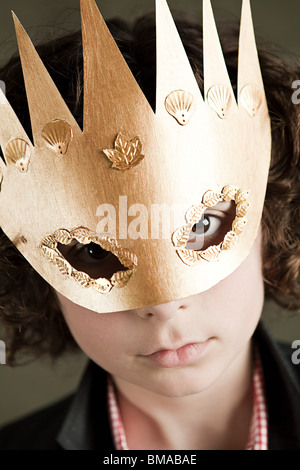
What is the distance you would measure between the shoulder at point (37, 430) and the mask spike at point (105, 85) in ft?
1.77

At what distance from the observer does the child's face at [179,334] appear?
0.77m

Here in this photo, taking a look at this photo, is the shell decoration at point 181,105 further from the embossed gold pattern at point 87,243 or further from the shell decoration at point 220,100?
the embossed gold pattern at point 87,243

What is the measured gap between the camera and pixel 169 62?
747 mm

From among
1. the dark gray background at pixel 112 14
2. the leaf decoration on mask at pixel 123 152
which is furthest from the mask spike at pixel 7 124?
the dark gray background at pixel 112 14

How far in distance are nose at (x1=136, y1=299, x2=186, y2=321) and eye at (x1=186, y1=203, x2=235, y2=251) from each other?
0.07 meters

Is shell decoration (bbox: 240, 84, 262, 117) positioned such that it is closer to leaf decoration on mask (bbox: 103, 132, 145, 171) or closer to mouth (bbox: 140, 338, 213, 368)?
leaf decoration on mask (bbox: 103, 132, 145, 171)

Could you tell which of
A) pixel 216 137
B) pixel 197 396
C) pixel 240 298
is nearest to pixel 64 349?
pixel 197 396

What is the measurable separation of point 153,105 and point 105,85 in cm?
8

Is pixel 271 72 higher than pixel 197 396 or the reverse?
higher

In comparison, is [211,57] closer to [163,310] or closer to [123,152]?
[123,152]

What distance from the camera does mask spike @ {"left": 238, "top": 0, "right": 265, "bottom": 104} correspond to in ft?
2.61

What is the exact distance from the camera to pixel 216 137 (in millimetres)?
754
